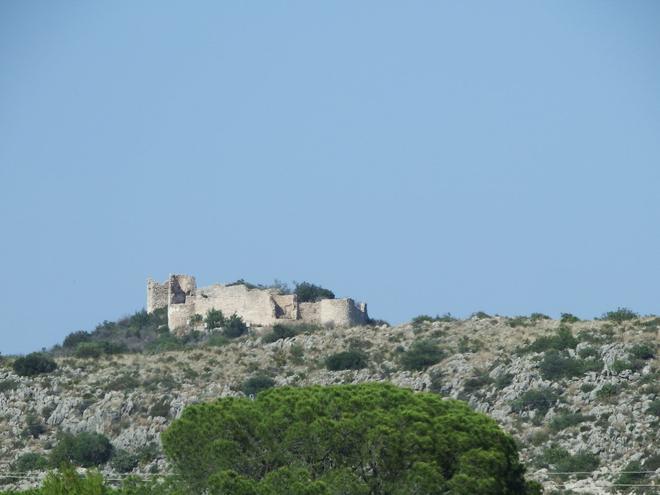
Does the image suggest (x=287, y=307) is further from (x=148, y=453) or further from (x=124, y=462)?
(x=124, y=462)

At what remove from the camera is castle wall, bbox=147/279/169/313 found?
102m

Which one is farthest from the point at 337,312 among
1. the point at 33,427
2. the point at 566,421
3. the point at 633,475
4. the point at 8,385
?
the point at 633,475

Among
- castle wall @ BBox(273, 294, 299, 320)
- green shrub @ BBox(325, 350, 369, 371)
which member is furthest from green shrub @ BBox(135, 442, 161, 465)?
castle wall @ BBox(273, 294, 299, 320)

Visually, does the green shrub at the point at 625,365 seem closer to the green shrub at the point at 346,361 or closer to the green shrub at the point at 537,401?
the green shrub at the point at 537,401

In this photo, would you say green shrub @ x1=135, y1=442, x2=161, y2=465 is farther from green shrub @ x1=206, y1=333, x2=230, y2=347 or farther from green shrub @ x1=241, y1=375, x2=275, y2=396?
green shrub @ x1=206, y1=333, x2=230, y2=347

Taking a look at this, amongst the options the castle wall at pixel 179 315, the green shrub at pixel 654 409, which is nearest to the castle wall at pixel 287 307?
the castle wall at pixel 179 315

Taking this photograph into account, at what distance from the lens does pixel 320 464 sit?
54.3 m

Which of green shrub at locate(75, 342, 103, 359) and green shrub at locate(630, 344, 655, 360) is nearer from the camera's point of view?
green shrub at locate(630, 344, 655, 360)

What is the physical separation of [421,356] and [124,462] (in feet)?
45.5

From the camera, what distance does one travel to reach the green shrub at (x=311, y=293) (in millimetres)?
100438

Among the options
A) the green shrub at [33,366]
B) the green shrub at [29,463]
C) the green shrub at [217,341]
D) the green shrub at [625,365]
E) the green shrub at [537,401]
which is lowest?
the green shrub at [29,463]

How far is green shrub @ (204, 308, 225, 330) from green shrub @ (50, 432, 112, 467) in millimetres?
17536

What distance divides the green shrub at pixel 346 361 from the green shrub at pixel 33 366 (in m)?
11.0

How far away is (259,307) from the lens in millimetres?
95938
